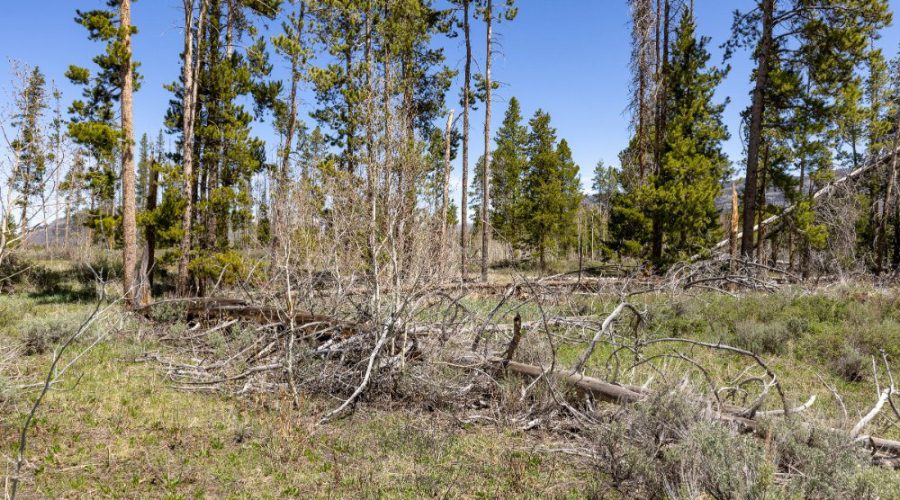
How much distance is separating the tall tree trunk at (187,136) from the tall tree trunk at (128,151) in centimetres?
127

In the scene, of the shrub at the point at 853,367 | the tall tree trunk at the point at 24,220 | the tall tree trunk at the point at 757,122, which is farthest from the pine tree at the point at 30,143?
the tall tree trunk at the point at 757,122

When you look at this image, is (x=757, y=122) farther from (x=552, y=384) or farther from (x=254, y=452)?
(x=254, y=452)

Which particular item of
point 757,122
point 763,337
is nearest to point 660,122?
point 757,122

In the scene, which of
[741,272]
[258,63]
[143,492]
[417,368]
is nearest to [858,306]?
[741,272]

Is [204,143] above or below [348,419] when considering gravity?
above

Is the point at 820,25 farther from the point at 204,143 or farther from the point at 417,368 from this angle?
the point at 204,143

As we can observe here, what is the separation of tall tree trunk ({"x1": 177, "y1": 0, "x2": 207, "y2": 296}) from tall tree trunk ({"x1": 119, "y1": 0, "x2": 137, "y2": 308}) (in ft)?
4.17

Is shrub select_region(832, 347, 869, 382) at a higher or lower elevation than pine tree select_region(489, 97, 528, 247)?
lower

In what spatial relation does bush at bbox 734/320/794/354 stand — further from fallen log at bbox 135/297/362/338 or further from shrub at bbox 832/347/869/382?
fallen log at bbox 135/297/362/338

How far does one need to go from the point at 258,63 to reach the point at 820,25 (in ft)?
53.2

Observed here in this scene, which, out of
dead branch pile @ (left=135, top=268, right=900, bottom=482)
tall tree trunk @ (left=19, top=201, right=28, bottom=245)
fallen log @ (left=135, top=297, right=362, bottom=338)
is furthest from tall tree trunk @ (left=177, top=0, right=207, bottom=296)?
tall tree trunk @ (left=19, top=201, right=28, bottom=245)

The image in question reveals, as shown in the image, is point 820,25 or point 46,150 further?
point 820,25

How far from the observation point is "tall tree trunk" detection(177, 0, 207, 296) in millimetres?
12977

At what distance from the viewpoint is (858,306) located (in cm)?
908
